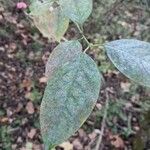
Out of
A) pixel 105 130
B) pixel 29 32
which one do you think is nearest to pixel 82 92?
pixel 105 130

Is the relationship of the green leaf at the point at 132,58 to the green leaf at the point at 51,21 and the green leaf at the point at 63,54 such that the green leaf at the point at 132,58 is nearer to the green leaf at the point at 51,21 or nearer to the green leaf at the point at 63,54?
the green leaf at the point at 63,54

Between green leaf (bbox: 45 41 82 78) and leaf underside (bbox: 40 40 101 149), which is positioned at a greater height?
leaf underside (bbox: 40 40 101 149)

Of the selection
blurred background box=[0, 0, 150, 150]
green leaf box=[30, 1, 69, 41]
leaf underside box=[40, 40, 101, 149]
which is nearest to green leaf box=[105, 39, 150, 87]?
leaf underside box=[40, 40, 101, 149]

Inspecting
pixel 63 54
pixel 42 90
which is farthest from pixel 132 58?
pixel 42 90

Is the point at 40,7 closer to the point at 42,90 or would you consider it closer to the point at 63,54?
the point at 63,54

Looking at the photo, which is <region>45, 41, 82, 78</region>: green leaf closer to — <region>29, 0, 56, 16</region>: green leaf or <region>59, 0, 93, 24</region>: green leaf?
<region>59, 0, 93, 24</region>: green leaf

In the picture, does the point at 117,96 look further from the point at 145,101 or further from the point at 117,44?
the point at 117,44

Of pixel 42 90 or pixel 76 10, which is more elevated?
pixel 76 10
